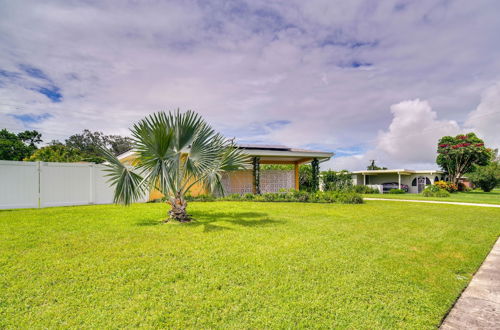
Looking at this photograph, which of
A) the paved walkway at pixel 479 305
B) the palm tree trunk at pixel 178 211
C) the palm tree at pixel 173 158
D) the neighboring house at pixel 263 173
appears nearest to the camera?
the paved walkway at pixel 479 305

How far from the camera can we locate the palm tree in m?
6.96

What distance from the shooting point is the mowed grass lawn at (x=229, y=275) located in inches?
104

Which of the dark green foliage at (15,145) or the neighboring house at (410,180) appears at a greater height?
the dark green foliage at (15,145)

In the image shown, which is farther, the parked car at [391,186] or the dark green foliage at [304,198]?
the parked car at [391,186]

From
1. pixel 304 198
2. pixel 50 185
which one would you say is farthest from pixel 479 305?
pixel 50 185

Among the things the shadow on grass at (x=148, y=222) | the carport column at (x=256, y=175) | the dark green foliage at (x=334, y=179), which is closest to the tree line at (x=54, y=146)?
the carport column at (x=256, y=175)

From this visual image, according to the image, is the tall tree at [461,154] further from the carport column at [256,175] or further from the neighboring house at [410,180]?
the carport column at [256,175]

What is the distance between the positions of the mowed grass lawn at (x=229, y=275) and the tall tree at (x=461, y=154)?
32.3 m

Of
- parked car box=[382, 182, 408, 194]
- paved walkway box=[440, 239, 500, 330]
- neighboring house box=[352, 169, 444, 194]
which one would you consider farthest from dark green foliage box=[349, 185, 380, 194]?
paved walkway box=[440, 239, 500, 330]

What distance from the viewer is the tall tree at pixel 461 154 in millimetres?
31562

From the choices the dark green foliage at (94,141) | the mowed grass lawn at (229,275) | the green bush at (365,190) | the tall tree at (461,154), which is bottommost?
the green bush at (365,190)

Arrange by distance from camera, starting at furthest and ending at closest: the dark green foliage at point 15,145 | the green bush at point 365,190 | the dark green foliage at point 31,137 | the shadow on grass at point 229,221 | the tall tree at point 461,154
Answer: the dark green foliage at point 31,137 → the tall tree at point 461,154 → the green bush at point 365,190 → the dark green foliage at point 15,145 → the shadow on grass at point 229,221

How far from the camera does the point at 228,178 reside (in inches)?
682

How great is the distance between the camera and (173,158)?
7.35 metres
